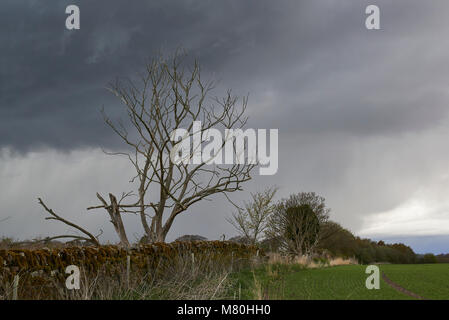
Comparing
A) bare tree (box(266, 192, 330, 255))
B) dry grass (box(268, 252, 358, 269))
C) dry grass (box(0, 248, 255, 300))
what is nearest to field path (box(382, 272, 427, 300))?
dry grass (box(0, 248, 255, 300))

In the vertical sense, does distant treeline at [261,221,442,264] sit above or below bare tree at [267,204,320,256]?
below

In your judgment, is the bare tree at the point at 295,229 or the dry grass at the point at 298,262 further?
the bare tree at the point at 295,229

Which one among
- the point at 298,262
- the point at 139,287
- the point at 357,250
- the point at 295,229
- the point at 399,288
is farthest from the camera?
the point at 357,250

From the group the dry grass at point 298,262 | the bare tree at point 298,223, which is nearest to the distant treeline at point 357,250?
the bare tree at point 298,223

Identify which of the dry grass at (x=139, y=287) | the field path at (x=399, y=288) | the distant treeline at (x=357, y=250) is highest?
the field path at (x=399, y=288)

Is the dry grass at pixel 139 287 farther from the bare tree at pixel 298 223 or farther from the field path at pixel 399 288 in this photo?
the bare tree at pixel 298 223

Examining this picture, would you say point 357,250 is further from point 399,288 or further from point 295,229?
Answer: point 399,288

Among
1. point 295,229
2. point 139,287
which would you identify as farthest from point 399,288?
point 295,229

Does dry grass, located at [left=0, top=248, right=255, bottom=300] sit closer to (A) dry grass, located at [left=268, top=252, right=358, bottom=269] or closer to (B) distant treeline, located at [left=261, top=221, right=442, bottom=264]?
(A) dry grass, located at [left=268, top=252, right=358, bottom=269]

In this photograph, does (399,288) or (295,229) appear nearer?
(399,288)

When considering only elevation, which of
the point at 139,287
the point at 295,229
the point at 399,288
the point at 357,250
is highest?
the point at 295,229

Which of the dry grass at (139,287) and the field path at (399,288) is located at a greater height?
the field path at (399,288)

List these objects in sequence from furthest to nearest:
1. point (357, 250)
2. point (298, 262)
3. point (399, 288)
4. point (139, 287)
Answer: point (357, 250) → point (298, 262) → point (139, 287) → point (399, 288)
